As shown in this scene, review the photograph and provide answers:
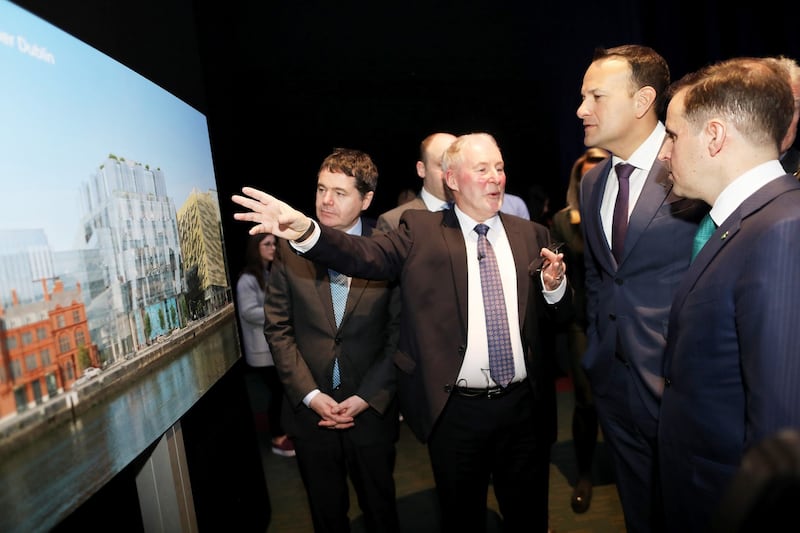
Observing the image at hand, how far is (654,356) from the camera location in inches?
71.2

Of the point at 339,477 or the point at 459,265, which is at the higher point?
the point at 459,265

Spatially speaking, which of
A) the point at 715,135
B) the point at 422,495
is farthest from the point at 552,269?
the point at 422,495

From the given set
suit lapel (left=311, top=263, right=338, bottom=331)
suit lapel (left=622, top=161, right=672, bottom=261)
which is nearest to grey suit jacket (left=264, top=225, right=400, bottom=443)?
suit lapel (left=311, top=263, right=338, bottom=331)

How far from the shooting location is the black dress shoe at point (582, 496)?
2756 millimetres

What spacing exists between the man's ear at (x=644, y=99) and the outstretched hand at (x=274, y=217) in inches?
48.1

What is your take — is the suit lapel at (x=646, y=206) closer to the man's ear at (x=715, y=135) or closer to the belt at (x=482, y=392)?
the man's ear at (x=715, y=135)

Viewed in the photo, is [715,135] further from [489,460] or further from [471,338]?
[489,460]

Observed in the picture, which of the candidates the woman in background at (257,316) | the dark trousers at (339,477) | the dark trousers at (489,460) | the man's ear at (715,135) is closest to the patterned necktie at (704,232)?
the man's ear at (715,135)

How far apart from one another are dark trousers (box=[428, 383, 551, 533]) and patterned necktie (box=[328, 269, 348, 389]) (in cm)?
42

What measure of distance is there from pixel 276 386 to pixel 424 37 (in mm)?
3686

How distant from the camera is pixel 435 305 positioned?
1.97 metres

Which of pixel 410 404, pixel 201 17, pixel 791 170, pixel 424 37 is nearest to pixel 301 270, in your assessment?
pixel 410 404

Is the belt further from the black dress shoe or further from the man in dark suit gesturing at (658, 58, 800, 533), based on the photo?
the black dress shoe

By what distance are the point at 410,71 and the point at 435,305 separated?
4.43m
